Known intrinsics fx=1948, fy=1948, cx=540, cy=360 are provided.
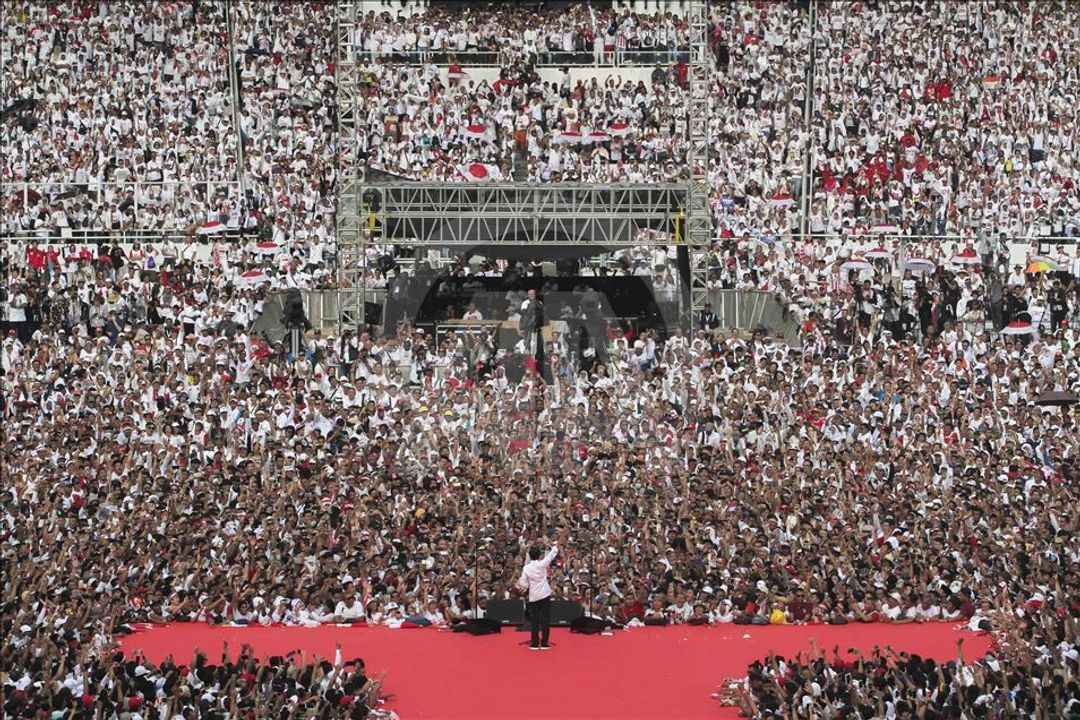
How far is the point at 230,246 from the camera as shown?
34.8m

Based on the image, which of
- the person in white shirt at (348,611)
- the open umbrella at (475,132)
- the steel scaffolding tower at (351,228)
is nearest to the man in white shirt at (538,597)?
the person in white shirt at (348,611)

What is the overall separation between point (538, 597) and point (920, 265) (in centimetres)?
1419

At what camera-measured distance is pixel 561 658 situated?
22281 millimetres

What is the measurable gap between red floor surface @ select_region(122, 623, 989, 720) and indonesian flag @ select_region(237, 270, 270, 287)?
10442 mm

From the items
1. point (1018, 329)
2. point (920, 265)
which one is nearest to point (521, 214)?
point (920, 265)

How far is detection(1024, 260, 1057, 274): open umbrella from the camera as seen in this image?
33531mm

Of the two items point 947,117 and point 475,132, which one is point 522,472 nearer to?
point 475,132

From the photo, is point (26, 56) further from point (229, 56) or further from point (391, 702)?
point (391, 702)

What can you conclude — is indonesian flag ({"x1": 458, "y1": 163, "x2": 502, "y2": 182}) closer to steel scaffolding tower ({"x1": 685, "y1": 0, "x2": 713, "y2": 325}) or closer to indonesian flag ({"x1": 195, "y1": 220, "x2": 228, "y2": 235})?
steel scaffolding tower ({"x1": 685, "y1": 0, "x2": 713, "y2": 325})

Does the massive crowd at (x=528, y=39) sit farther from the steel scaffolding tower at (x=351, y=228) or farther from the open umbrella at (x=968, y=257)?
Answer: the open umbrella at (x=968, y=257)

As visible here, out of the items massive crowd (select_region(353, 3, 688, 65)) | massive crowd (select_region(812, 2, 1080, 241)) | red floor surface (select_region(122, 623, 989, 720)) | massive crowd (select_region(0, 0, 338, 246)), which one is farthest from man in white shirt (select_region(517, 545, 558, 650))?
massive crowd (select_region(353, 3, 688, 65))

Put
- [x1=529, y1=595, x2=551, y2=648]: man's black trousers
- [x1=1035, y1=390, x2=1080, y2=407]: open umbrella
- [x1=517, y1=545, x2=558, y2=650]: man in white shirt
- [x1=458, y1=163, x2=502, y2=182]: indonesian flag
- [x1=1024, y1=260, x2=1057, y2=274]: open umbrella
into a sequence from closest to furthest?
[x1=517, y1=545, x2=558, y2=650]: man in white shirt, [x1=529, y1=595, x2=551, y2=648]: man's black trousers, [x1=1035, y1=390, x2=1080, y2=407]: open umbrella, [x1=1024, y1=260, x2=1057, y2=274]: open umbrella, [x1=458, y1=163, x2=502, y2=182]: indonesian flag

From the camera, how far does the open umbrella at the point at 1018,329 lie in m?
31.5

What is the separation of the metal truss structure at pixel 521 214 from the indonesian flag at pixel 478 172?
4.68 ft
